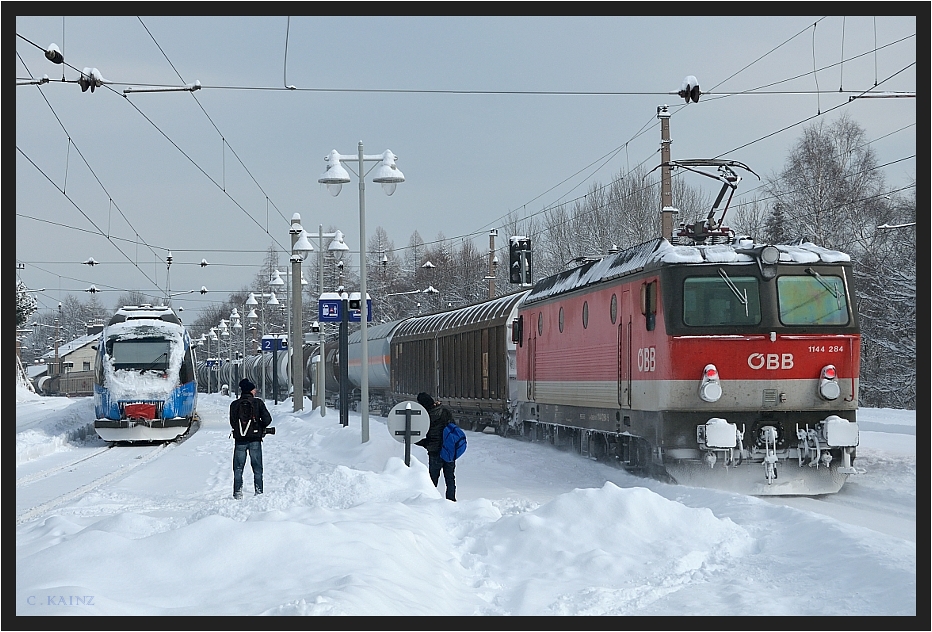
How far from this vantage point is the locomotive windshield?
15078 millimetres

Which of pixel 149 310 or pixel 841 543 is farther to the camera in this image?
pixel 149 310

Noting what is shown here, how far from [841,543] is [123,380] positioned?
920 inches

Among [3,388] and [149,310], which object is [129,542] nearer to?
[3,388]

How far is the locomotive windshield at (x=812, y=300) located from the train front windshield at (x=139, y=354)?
63.0 feet

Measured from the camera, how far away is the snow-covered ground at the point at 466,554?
7359 millimetres

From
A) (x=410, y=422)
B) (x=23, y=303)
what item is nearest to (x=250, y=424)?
(x=410, y=422)

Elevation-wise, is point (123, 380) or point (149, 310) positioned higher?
point (149, 310)

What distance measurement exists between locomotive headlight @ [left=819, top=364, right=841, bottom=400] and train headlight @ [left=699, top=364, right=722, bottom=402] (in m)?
1.40

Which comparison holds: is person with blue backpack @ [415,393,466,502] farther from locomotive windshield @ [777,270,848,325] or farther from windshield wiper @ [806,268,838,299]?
windshield wiper @ [806,268,838,299]

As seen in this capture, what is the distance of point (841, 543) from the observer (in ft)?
29.8

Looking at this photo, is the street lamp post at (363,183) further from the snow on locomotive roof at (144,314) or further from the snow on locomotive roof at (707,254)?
the snow on locomotive roof at (144,314)

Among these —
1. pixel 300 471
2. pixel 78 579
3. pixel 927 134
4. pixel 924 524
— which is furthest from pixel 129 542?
pixel 300 471

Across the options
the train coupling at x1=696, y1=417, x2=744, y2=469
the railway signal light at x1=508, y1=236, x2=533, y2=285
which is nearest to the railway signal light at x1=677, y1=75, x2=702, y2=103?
the train coupling at x1=696, y1=417, x2=744, y2=469

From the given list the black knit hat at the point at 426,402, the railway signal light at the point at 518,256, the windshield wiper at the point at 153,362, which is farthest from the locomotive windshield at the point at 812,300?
the windshield wiper at the point at 153,362
